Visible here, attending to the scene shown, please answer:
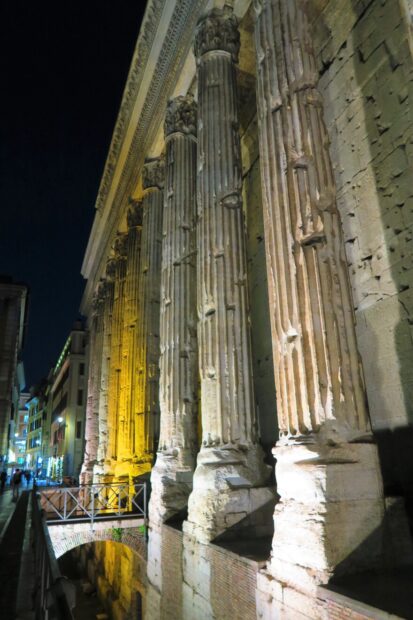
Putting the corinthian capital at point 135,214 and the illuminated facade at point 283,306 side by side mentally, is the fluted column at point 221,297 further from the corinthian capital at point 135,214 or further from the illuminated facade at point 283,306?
the corinthian capital at point 135,214

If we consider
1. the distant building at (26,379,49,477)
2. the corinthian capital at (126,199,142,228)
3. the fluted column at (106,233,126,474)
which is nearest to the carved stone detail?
the corinthian capital at (126,199,142,228)

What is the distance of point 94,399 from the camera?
18.4m

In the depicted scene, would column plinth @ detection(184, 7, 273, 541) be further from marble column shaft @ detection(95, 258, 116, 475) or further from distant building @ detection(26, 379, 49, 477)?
distant building @ detection(26, 379, 49, 477)

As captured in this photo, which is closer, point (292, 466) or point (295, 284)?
point (292, 466)

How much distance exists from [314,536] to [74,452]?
29268 millimetres

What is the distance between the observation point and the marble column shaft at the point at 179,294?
826 centimetres

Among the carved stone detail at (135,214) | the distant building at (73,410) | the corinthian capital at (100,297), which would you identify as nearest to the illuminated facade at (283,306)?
the carved stone detail at (135,214)

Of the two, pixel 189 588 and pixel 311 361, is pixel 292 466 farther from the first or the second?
pixel 189 588

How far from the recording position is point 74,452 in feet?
99.1

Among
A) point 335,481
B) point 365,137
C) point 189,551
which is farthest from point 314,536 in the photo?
point 365,137

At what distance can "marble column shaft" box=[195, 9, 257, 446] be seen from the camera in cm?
648

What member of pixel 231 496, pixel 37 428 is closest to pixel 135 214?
pixel 231 496

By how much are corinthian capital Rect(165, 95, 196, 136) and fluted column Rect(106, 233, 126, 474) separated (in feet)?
22.3

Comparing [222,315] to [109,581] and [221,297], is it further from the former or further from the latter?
[109,581]
